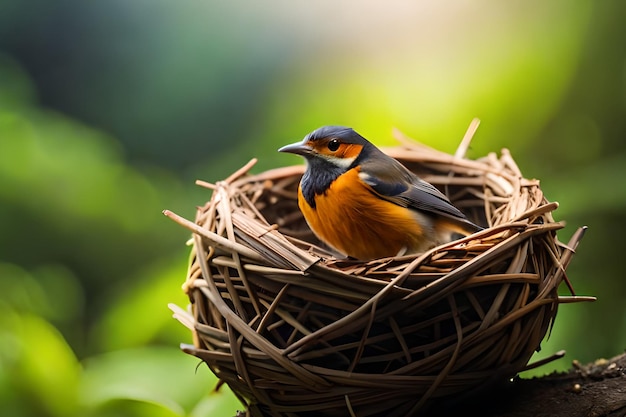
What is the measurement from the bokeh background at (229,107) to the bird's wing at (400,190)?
67 centimetres

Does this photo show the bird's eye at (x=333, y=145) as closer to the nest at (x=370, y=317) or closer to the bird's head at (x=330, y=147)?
the bird's head at (x=330, y=147)

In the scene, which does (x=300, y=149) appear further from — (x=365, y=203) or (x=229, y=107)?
(x=229, y=107)

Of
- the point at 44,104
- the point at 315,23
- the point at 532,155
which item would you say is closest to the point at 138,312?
the point at 44,104

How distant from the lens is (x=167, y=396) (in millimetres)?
1577

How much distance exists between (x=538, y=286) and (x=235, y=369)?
45cm

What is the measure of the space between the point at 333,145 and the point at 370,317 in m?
0.41

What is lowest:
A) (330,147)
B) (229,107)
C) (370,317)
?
(370,317)

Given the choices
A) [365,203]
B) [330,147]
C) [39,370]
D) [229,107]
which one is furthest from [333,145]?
[39,370]

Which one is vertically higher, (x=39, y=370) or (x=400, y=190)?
(x=39, y=370)

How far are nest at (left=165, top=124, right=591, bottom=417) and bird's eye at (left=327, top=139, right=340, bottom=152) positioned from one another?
0.77ft

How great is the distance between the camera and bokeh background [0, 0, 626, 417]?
5.86 ft

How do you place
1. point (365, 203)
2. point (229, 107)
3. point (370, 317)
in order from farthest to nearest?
1. point (229, 107)
2. point (365, 203)
3. point (370, 317)

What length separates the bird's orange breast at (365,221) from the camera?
1090 millimetres

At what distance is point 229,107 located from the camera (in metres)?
1.87
